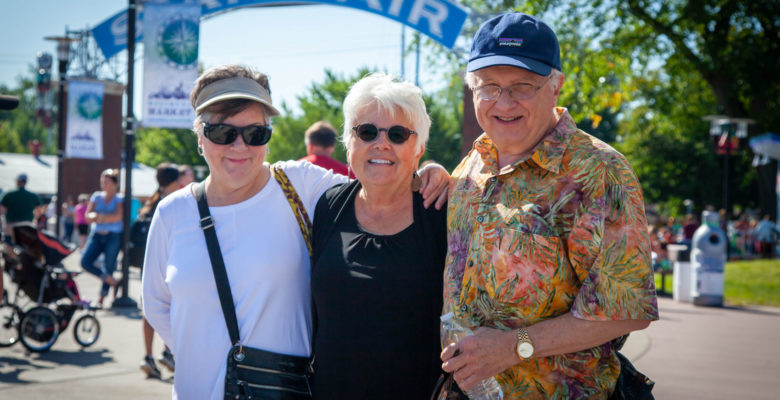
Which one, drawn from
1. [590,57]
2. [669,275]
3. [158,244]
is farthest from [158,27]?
[669,275]

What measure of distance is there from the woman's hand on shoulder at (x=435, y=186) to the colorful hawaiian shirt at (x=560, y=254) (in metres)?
0.45

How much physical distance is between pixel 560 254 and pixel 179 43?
8062 mm

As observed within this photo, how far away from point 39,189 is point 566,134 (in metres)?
43.2

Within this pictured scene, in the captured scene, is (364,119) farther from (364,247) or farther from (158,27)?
(158,27)

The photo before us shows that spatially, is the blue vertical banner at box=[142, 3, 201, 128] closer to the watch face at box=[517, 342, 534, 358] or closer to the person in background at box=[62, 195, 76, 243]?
the watch face at box=[517, 342, 534, 358]

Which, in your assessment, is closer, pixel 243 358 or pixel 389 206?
pixel 243 358

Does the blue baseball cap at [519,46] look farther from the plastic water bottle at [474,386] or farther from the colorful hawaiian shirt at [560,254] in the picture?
the plastic water bottle at [474,386]

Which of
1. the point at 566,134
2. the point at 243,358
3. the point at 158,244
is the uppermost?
the point at 566,134

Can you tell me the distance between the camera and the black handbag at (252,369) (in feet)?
9.16

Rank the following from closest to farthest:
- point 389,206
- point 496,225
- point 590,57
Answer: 1. point 496,225
2. point 389,206
3. point 590,57

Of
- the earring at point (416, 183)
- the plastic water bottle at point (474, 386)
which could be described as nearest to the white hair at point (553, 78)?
the earring at point (416, 183)

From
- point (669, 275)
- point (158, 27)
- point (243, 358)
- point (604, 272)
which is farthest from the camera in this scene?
point (669, 275)

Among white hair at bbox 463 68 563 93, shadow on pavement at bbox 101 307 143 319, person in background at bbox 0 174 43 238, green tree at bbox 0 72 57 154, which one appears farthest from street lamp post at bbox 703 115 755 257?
green tree at bbox 0 72 57 154

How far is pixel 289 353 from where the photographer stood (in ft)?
9.51
